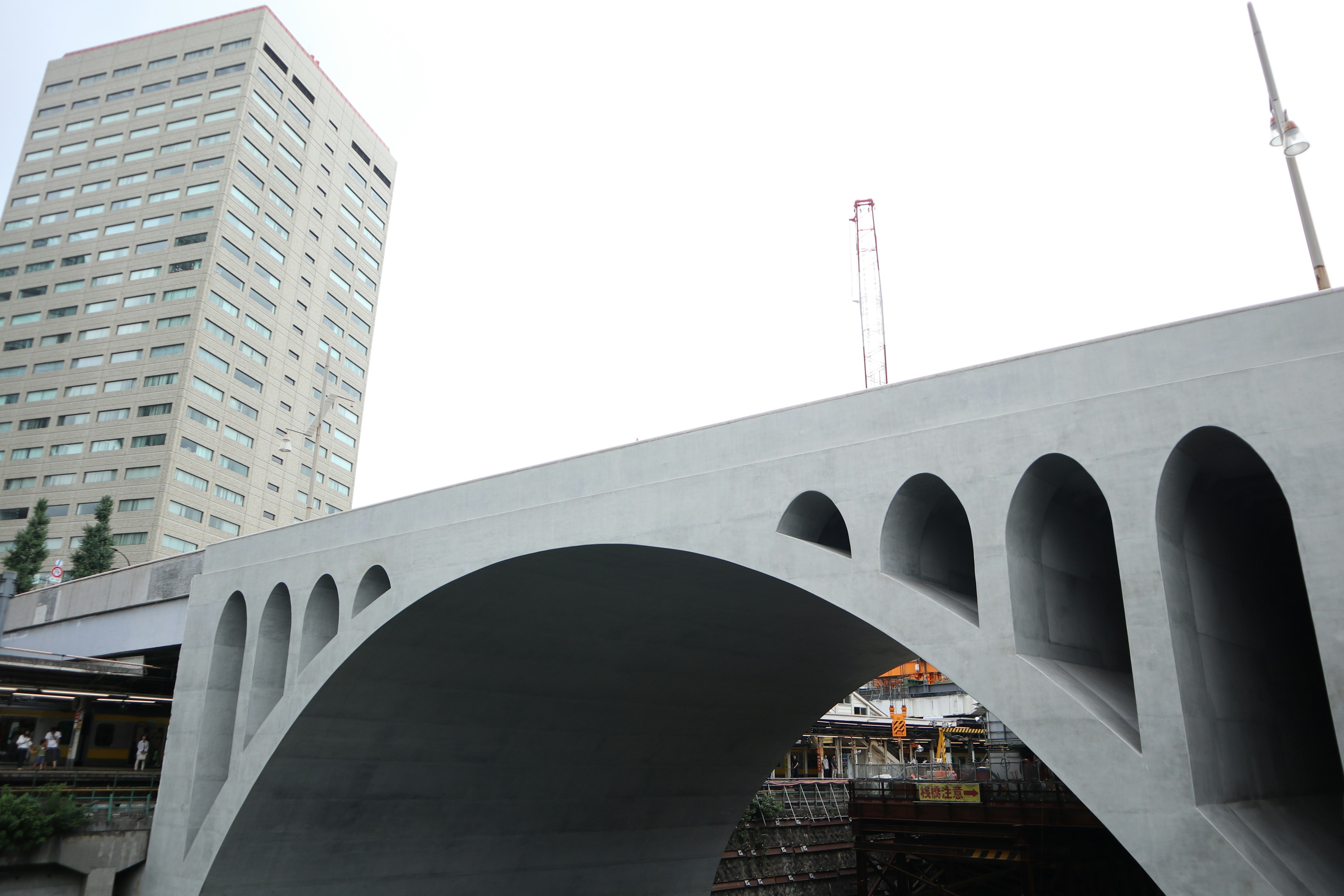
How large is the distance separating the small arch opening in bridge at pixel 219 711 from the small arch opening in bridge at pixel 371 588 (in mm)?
4093

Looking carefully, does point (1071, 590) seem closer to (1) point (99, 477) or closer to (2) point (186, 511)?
(2) point (186, 511)

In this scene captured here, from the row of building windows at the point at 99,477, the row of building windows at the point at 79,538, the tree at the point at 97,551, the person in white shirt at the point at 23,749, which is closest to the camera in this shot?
the person in white shirt at the point at 23,749

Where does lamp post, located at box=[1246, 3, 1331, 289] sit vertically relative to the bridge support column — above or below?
above

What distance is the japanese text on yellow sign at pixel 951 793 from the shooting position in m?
31.0

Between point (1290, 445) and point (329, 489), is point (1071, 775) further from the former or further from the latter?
point (329, 489)

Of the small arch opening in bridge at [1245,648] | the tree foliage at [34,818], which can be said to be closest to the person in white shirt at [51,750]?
the tree foliage at [34,818]

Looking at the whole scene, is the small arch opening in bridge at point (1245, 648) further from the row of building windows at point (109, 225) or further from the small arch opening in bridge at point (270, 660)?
the row of building windows at point (109, 225)

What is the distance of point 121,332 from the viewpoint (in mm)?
74188

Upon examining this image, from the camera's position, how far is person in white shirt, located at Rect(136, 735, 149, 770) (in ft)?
105

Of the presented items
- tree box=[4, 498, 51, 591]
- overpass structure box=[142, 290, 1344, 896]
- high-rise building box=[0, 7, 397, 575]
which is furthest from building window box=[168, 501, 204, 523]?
overpass structure box=[142, 290, 1344, 896]

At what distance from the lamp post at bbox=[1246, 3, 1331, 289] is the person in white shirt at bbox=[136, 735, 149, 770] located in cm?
3367

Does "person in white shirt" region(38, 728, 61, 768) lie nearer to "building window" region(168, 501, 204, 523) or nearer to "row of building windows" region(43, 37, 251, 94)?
"building window" region(168, 501, 204, 523)

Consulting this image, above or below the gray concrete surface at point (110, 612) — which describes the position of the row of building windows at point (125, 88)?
above

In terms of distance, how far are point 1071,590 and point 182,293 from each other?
73767mm
